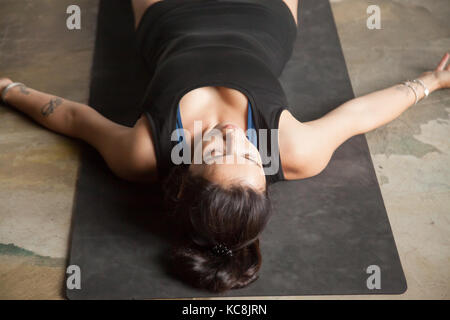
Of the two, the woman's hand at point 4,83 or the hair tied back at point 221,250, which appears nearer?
the hair tied back at point 221,250

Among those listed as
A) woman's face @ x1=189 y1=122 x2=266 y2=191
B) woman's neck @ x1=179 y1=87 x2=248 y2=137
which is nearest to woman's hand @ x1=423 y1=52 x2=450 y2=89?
woman's neck @ x1=179 y1=87 x2=248 y2=137

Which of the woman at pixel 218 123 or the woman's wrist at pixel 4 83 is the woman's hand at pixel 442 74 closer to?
the woman at pixel 218 123

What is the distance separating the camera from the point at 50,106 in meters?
2.00

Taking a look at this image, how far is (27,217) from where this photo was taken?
1.81 metres

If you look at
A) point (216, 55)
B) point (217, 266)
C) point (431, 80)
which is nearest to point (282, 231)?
point (217, 266)

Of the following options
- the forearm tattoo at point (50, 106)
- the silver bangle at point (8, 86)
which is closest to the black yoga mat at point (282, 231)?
the forearm tattoo at point (50, 106)

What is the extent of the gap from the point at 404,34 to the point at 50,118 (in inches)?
62.6

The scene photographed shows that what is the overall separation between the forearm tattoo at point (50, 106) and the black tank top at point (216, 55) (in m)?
0.38

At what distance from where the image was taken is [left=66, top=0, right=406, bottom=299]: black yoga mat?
5.41 feet

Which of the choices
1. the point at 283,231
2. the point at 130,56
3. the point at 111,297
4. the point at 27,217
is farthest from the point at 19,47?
the point at 283,231

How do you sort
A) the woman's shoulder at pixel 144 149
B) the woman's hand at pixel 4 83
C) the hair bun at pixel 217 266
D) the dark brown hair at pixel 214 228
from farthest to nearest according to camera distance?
the woman's hand at pixel 4 83 < the woman's shoulder at pixel 144 149 < the hair bun at pixel 217 266 < the dark brown hair at pixel 214 228

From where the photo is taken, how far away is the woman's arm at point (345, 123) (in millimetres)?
1785

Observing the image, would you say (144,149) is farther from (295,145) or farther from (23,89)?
(23,89)

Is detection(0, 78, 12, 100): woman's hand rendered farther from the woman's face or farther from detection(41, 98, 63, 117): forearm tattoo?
the woman's face
